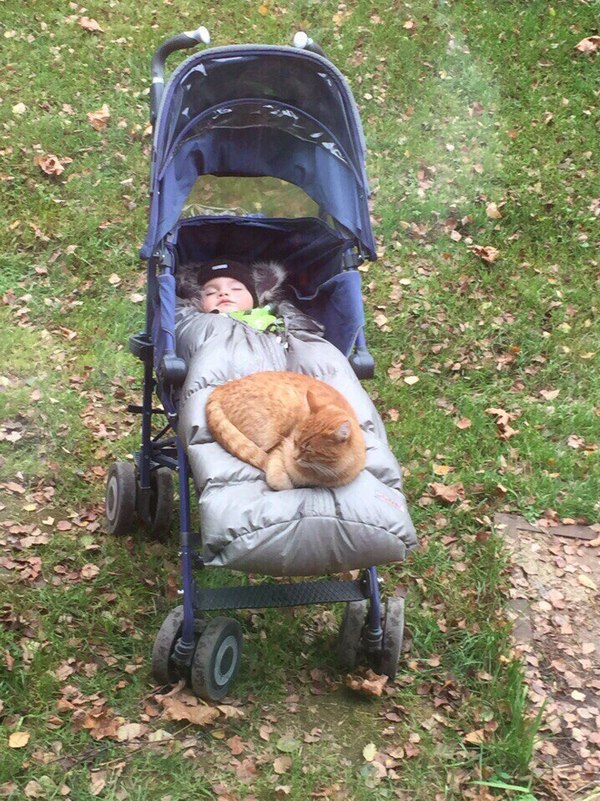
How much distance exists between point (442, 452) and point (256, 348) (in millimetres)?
2188

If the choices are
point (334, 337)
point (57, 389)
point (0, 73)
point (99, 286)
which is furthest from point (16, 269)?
point (334, 337)

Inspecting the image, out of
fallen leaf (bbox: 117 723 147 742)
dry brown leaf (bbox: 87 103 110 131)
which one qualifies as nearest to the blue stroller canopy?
fallen leaf (bbox: 117 723 147 742)

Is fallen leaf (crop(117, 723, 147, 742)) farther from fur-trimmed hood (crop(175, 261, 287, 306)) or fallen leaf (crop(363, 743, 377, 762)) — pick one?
fur-trimmed hood (crop(175, 261, 287, 306))

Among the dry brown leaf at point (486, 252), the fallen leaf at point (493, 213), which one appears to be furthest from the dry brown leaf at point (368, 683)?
the fallen leaf at point (493, 213)

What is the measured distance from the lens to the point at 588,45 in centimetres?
990

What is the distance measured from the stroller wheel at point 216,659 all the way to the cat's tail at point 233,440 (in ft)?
2.95

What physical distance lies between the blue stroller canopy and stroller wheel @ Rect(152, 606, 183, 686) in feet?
6.11

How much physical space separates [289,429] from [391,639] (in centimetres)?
128

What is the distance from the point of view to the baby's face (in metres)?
4.80

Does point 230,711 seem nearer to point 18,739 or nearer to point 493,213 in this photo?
point 18,739

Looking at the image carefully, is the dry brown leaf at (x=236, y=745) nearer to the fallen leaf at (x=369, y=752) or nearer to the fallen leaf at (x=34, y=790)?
the fallen leaf at (x=369, y=752)

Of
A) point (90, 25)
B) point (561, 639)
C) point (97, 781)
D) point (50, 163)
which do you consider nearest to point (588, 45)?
point (90, 25)

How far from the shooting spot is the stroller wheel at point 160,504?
5066 mm

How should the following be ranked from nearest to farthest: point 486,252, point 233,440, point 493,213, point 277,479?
point 277,479 < point 233,440 < point 486,252 < point 493,213
